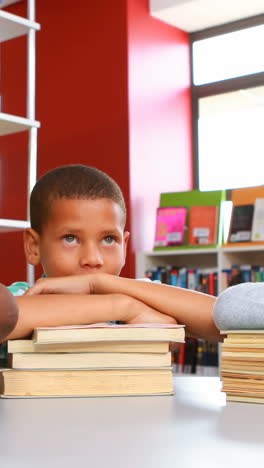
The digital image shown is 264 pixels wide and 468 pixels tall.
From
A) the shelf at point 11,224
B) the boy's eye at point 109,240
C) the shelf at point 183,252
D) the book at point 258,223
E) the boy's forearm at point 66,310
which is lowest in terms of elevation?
the boy's forearm at point 66,310

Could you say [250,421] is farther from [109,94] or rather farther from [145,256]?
[109,94]

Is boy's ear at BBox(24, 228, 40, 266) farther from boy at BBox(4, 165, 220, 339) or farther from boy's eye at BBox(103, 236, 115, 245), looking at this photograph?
→ boy's eye at BBox(103, 236, 115, 245)

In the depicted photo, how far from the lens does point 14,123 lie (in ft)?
9.07

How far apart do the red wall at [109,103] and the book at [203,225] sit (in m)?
0.37

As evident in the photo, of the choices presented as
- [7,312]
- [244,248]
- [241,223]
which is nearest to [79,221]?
[7,312]

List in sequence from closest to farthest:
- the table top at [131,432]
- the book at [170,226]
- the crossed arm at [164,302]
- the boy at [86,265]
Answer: the table top at [131,432] → the boy at [86,265] → the crossed arm at [164,302] → the book at [170,226]

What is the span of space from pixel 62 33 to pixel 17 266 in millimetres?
1581

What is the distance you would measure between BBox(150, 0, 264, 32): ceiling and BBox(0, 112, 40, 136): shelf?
192 centimetres

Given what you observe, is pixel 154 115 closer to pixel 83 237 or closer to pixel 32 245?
pixel 32 245

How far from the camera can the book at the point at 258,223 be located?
3.86 m

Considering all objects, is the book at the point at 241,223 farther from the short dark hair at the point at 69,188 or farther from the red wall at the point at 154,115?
the short dark hair at the point at 69,188

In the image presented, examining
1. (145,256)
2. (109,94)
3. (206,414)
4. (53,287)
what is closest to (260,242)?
(145,256)

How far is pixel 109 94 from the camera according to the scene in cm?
454

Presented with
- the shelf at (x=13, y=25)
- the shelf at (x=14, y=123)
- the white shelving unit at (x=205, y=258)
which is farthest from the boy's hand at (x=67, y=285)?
the white shelving unit at (x=205, y=258)
